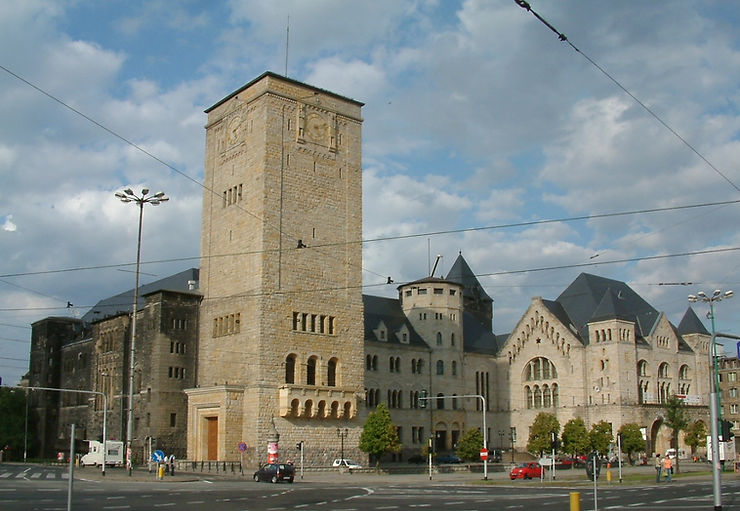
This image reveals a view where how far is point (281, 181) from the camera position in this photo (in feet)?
189

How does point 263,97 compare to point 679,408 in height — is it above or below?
above

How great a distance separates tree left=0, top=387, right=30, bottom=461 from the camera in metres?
85.3

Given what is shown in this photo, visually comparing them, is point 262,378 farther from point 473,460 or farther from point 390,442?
point 473,460

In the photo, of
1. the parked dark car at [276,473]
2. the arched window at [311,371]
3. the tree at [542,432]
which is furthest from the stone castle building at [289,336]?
the parked dark car at [276,473]

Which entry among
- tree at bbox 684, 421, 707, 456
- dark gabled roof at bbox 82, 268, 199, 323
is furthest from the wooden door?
tree at bbox 684, 421, 707, 456

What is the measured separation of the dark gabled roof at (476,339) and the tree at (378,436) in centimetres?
2663

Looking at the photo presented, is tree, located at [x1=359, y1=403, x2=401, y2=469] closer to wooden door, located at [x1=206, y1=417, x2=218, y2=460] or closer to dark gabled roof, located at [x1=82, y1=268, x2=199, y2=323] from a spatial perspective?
wooden door, located at [x1=206, y1=417, x2=218, y2=460]

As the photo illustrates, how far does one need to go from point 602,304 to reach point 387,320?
827 inches

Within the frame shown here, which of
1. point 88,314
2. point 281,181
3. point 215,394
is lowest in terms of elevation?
point 215,394

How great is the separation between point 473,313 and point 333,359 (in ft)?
162

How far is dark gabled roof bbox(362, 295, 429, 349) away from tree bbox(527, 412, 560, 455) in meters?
13.5

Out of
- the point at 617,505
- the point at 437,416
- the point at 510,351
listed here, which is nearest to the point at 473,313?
the point at 510,351

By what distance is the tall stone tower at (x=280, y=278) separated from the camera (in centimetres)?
5512

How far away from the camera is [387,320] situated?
8106cm
